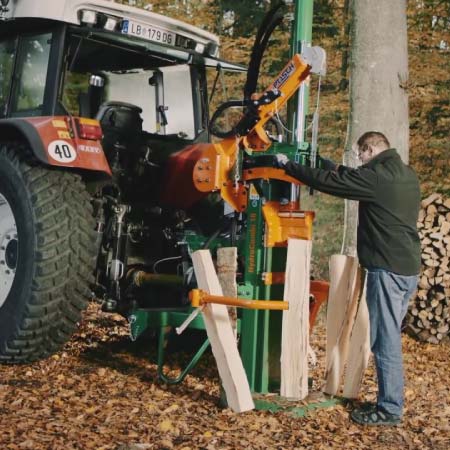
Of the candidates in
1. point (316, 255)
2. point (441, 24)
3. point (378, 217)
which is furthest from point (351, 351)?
point (441, 24)

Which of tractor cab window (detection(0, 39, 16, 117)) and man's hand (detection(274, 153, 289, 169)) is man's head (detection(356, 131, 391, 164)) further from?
tractor cab window (detection(0, 39, 16, 117))

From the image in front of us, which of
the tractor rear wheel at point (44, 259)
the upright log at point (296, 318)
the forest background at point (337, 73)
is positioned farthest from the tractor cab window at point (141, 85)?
the forest background at point (337, 73)

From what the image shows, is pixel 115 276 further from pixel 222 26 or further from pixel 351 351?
pixel 222 26

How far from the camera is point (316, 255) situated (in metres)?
9.88

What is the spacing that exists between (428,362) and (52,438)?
348 centimetres

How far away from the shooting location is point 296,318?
4.54 metres

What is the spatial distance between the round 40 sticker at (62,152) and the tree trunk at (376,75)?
2850 millimetres

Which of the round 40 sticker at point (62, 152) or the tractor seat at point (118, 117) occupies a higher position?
the tractor seat at point (118, 117)

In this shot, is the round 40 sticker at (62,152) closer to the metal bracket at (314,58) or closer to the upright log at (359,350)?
the metal bracket at (314,58)

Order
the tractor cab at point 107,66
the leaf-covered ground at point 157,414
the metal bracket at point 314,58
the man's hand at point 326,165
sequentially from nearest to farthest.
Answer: the leaf-covered ground at point 157,414 < the metal bracket at point 314,58 < the man's hand at point 326,165 < the tractor cab at point 107,66

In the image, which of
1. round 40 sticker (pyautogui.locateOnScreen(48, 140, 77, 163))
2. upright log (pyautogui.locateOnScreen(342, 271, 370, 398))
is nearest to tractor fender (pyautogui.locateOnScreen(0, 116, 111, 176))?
round 40 sticker (pyautogui.locateOnScreen(48, 140, 77, 163))

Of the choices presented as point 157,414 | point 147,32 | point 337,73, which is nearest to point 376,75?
point 147,32

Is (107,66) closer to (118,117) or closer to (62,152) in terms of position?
(118,117)

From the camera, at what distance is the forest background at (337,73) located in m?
11.3
